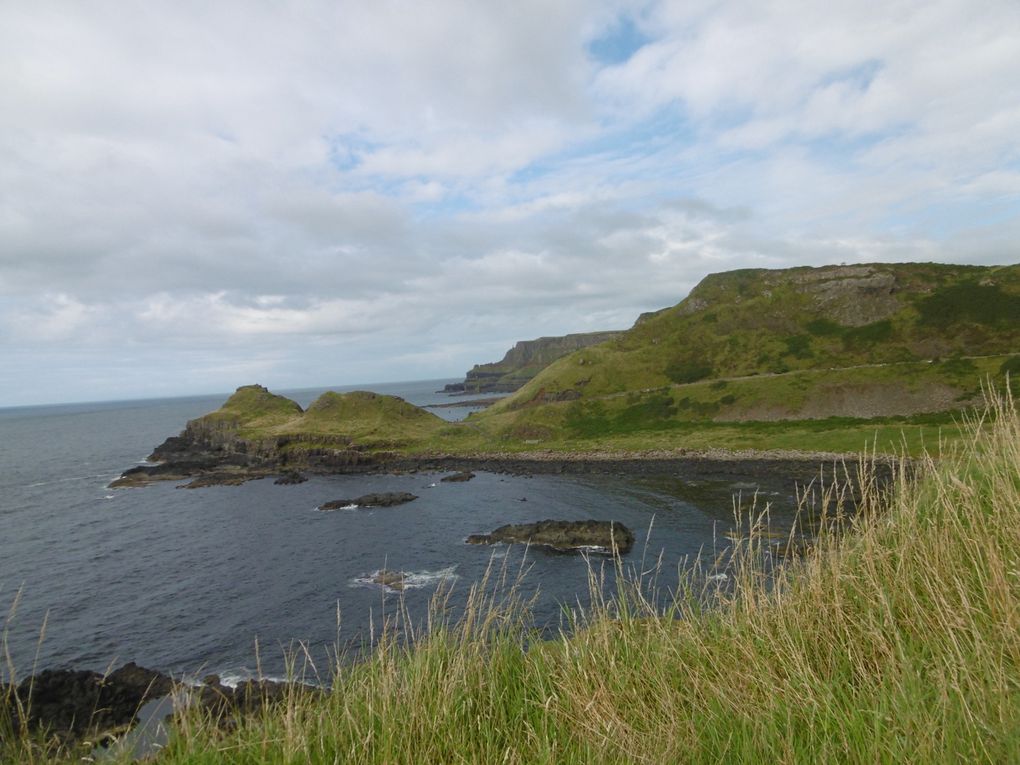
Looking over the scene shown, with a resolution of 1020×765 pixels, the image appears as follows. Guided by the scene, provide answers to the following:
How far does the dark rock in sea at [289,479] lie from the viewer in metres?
85.2

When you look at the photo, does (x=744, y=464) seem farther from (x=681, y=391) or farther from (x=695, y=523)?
(x=681, y=391)

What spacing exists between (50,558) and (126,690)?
36.2 meters

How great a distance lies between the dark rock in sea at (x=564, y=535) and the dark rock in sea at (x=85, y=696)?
89.0 feet

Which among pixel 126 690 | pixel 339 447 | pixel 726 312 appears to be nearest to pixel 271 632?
pixel 126 690

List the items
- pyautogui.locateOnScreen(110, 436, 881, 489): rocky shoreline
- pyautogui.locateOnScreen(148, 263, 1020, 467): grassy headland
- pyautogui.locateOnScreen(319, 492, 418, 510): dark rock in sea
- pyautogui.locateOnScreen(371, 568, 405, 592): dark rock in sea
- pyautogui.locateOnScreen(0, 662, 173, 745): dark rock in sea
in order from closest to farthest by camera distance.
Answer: pyautogui.locateOnScreen(0, 662, 173, 745): dark rock in sea < pyautogui.locateOnScreen(371, 568, 405, 592): dark rock in sea < pyautogui.locateOnScreen(319, 492, 418, 510): dark rock in sea < pyautogui.locateOnScreen(110, 436, 881, 489): rocky shoreline < pyautogui.locateOnScreen(148, 263, 1020, 467): grassy headland

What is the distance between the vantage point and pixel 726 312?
481 ft

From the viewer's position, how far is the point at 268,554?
51156 mm

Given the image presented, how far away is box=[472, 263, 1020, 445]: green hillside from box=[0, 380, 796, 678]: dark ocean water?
32.0 metres

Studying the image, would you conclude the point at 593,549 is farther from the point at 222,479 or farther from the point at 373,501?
the point at 222,479

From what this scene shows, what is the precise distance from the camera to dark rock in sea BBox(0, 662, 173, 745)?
22594 millimetres

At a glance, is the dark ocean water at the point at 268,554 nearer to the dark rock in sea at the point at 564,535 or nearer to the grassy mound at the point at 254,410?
the dark rock in sea at the point at 564,535

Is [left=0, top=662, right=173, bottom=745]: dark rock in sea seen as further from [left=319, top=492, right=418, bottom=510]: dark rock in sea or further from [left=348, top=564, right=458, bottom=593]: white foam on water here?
[left=319, top=492, right=418, bottom=510]: dark rock in sea

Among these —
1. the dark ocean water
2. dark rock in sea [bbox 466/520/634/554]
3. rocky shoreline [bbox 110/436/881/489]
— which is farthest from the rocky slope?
dark rock in sea [bbox 466/520/634/554]

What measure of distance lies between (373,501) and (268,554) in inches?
733
